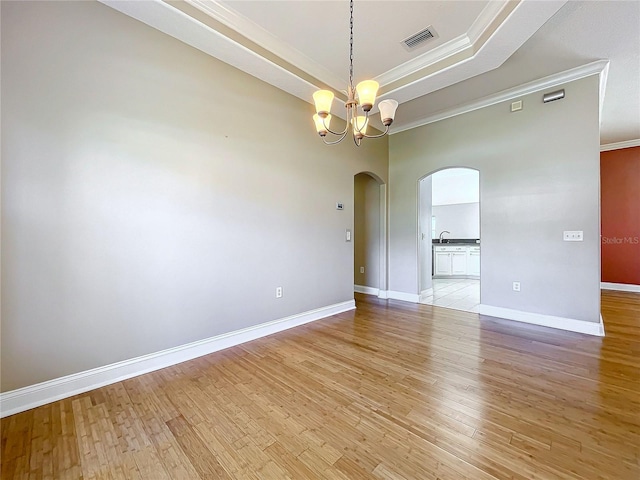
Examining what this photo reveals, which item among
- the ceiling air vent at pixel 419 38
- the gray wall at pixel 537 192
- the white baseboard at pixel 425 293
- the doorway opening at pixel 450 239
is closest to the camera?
the ceiling air vent at pixel 419 38

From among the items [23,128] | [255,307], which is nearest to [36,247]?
[23,128]

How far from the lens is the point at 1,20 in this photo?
1.71 metres

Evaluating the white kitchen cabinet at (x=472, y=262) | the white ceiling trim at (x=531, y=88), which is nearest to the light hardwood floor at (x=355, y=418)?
the white ceiling trim at (x=531, y=88)

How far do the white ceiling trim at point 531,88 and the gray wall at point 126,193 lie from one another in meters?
2.67

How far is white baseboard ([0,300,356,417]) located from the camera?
69.9 inches

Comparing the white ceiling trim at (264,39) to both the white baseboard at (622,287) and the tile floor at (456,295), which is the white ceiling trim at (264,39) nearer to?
the tile floor at (456,295)

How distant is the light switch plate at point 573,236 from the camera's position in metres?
3.22

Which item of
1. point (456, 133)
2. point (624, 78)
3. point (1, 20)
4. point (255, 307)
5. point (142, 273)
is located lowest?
point (255, 307)

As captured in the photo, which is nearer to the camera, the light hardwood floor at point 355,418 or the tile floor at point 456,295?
the light hardwood floor at point 355,418

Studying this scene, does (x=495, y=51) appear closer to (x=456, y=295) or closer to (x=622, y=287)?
(x=456, y=295)

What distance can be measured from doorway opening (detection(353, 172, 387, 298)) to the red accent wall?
4.83 metres

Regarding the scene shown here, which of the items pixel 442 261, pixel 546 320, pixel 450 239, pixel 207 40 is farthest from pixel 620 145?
pixel 207 40

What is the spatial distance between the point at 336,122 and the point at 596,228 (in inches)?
144

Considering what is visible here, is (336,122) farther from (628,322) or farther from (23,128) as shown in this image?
(628,322)
